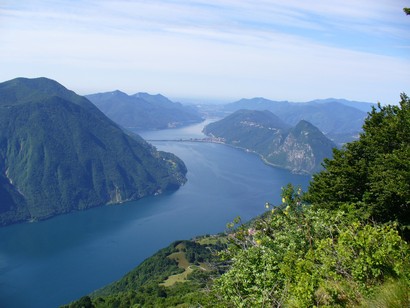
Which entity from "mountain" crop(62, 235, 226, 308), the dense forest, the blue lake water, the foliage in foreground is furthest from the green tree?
the blue lake water

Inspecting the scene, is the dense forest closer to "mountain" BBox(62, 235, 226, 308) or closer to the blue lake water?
"mountain" BBox(62, 235, 226, 308)

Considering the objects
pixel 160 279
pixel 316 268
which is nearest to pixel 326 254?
pixel 316 268

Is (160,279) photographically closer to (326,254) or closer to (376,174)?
(376,174)

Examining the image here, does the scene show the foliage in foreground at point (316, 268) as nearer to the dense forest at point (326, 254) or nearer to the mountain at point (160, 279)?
the dense forest at point (326, 254)

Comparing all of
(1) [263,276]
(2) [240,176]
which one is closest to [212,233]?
(2) [240,176]

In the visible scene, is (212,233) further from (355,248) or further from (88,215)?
Answer: (355,248)

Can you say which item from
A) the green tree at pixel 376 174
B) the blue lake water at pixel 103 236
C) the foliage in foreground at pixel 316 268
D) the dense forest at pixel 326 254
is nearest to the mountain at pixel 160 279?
the blue lake water at pixel 103 236
